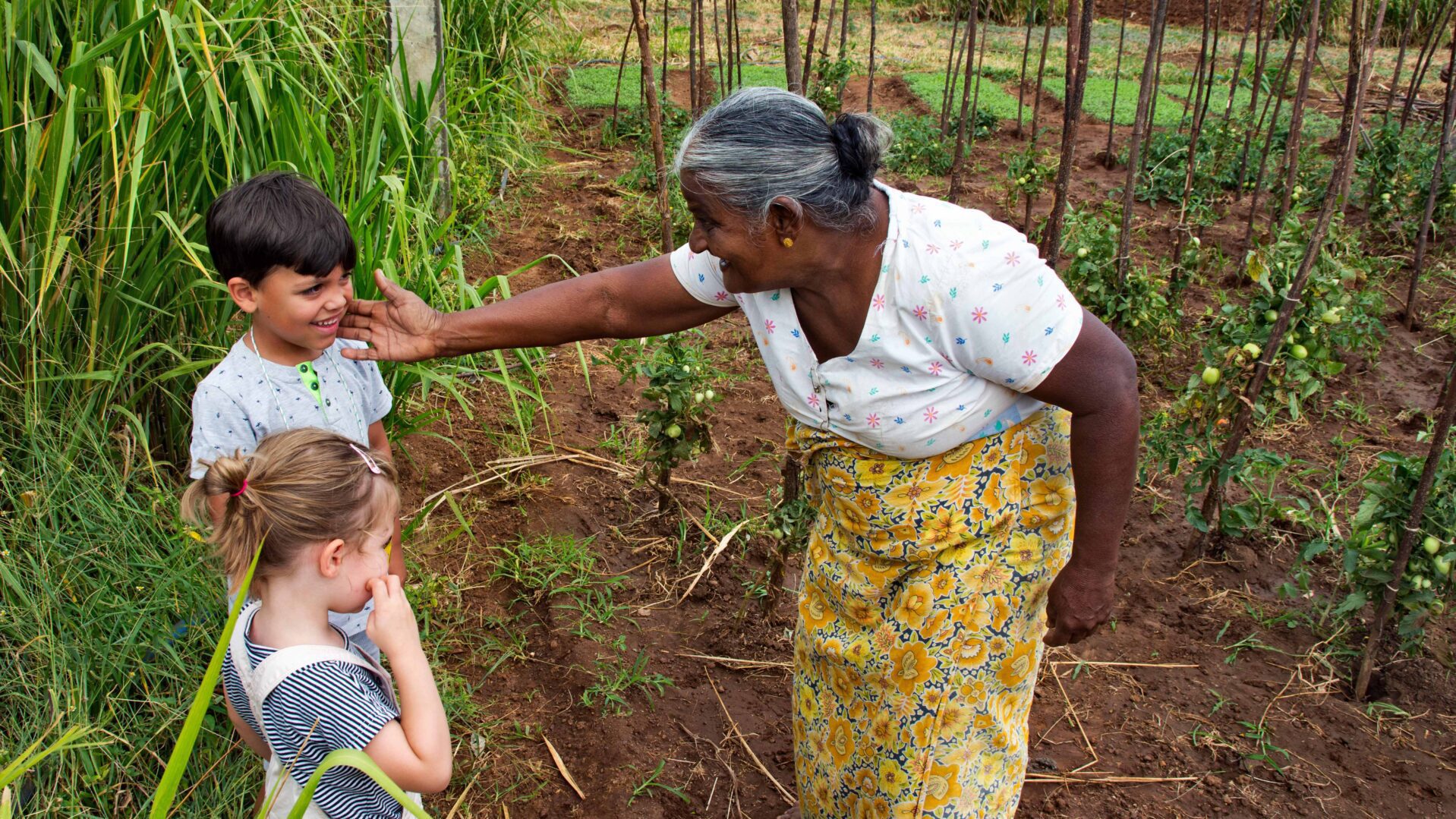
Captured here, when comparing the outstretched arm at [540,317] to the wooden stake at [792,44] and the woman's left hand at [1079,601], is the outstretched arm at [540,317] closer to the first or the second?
the wooden stake at [792,44]

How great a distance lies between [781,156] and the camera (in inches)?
64.0

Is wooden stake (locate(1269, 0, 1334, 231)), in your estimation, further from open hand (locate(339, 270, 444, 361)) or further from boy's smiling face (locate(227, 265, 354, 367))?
boy's smiling face (locate(227, 265, 354, 367))

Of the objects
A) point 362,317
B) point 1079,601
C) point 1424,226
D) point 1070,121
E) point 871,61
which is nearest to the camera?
point 1079,601

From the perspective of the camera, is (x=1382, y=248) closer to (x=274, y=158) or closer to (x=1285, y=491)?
(x=1285, y=491)

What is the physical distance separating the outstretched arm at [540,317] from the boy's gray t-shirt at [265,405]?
0.29 feet

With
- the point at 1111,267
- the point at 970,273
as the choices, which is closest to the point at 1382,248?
the point at 1111,267

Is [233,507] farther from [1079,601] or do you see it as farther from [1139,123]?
[1139,123]

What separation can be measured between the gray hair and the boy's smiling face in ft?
2.13

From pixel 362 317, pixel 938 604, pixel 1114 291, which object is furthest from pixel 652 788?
pixel 1114 291

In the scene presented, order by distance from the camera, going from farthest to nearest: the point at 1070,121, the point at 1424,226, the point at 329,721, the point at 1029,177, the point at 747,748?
the point at 1029,177 < the point at 1424,226 < the point at 1070,121 < the point at 747,748 < the point at 329,721

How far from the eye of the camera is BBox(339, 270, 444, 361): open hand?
6.75 feet

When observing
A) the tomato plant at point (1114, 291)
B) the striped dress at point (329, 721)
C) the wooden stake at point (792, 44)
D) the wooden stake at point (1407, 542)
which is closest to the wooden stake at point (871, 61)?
the tomato plant at point (1114, 291)

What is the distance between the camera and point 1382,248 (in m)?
5.51

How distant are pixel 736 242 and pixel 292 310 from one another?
0.75 m
